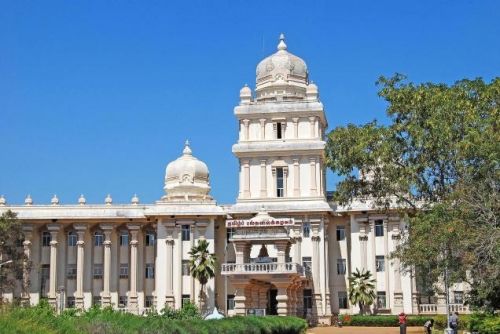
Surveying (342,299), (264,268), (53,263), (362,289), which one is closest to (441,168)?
(264,268)

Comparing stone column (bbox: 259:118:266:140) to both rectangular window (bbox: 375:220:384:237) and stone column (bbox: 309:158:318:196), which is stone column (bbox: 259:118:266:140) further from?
rectangular window (bbox: 375:220:384:237)

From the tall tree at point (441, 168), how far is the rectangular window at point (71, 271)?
3152cm

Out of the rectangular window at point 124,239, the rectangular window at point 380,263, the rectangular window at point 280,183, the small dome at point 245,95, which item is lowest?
the rectangular window at point 380,263

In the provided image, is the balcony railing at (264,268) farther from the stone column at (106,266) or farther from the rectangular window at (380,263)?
the stone column at (106,266)

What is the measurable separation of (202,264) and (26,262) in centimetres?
1500

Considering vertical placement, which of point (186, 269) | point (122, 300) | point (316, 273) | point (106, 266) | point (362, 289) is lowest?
point (122, 300)

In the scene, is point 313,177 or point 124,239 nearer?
point 313,177

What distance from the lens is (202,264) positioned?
63625mm

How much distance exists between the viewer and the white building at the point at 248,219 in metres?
64.6

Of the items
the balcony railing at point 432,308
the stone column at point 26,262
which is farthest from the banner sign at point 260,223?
the stone column at point 26,262

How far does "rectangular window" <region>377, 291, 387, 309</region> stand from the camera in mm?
63969

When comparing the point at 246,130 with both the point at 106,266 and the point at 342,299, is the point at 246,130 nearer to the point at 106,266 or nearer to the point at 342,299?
the point at 342,299

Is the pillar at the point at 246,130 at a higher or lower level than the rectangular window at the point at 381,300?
higher

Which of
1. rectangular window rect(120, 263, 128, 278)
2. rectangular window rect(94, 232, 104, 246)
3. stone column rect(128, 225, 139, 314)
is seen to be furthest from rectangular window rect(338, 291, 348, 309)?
rectangular window rect(94, 232, 104, 246)
